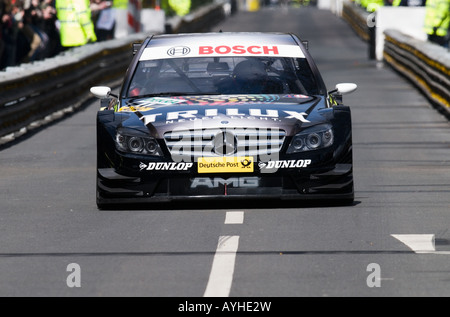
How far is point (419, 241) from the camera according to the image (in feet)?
31.3

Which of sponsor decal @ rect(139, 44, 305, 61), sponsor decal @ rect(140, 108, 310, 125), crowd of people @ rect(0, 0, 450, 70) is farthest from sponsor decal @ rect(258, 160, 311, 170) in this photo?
crowd of people @ rect(0, 0, 450, 70)

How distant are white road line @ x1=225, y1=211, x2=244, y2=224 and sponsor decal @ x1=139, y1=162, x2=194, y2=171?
54 centimetres

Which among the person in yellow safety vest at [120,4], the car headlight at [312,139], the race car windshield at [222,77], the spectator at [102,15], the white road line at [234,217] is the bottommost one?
the person in yellow safety vest at [120,4]

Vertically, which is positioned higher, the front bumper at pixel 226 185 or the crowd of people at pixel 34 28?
the front bumper at pixel 226 185

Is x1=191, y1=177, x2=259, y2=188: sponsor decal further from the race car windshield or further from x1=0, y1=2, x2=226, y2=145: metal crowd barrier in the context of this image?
x1=0, y1=2, x2=226, y2=145: metal crowd barrier

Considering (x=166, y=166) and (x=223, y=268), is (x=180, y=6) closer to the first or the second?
(x=166, y=166)

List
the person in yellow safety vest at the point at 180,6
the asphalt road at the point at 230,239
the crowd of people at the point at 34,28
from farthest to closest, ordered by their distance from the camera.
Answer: the person in yellow safety vest at the point at 180,6
the crowd of people at the point at 34,28
the asphalt road at the point at 230,239

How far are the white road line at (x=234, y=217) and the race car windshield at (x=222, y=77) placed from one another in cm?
149

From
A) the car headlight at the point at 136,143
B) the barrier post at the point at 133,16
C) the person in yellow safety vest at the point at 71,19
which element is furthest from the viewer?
the barrier post at the point at 133,16

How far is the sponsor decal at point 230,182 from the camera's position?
11.0 metres

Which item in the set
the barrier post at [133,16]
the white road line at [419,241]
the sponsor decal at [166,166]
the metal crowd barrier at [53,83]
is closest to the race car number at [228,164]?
the sponsor decal at [166,166]

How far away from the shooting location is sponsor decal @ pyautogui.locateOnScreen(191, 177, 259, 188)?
434 inches

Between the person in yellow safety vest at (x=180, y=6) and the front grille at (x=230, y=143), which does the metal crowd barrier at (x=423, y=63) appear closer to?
the front grille at (x=230, y=143)
